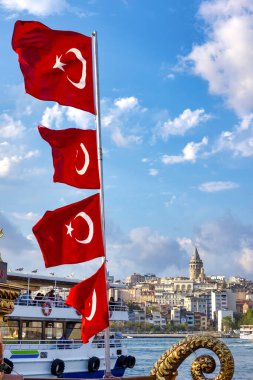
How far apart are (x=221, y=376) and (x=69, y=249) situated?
2.27 metres

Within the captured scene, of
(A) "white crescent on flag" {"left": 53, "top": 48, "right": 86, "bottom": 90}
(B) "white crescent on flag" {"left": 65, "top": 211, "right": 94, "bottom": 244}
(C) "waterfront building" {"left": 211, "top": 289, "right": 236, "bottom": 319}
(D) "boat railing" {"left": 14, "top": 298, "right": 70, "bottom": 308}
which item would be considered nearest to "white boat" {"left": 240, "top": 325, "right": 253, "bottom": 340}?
(C) "waterfront building" {"left": 211, "top": 289, "right": 236, "bottom": 319}

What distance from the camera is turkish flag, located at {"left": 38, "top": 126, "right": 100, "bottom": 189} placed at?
25.0 feet

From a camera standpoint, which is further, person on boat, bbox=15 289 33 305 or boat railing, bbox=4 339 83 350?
person on boat, bbox=15 289 33 305

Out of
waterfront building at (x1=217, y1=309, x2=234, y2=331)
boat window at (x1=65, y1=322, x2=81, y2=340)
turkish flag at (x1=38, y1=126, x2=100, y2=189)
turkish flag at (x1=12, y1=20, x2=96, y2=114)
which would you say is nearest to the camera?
turkish flag at (x1=38, y1=126, x2=100, y2=189)

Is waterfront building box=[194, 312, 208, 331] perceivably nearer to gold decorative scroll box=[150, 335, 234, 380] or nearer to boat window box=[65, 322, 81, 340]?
boat window box=[65, 322, 81, 340]

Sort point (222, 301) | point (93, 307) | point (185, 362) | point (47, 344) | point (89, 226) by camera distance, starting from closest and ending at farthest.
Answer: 1. point (93, 307)
2. point (89, 226)
3. point (47, 344)
4. point (185, 362)
5. point (222, 301)

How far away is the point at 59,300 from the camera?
2178 cm

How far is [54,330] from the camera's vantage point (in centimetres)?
2191

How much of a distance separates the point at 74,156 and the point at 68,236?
3.09 ft

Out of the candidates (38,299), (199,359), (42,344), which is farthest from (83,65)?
(38,299)

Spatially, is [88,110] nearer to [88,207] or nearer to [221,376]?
[88,207]

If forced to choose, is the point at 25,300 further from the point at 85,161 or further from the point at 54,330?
the point at 85,161

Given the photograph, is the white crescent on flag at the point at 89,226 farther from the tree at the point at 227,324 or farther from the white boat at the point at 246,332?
the tree at the point at 227,324

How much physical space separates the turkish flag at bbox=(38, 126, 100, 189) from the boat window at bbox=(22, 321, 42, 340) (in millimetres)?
14136
